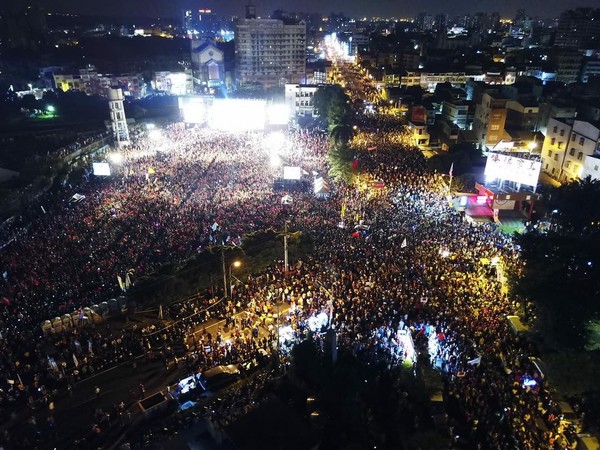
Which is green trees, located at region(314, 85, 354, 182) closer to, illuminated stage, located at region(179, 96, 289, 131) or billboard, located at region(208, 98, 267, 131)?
illuminated stage, located at region(179, 96, 289, 131)

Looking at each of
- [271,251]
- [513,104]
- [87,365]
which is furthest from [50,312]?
[513,104]

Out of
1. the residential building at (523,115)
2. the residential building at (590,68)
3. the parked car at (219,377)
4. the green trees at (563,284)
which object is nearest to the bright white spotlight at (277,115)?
the residential building at (523,115)

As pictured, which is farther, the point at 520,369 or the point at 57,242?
the point at 57,242

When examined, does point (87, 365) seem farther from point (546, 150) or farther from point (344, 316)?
point (546, 150)

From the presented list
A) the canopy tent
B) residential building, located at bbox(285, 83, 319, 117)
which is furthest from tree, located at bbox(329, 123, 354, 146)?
residential building, located at bbox(285, 83, 319, 117)

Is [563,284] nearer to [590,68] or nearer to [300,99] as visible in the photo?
[300,99]

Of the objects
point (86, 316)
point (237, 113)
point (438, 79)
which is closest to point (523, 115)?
point (237, 113)
